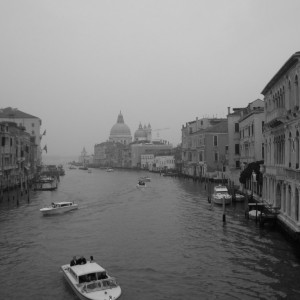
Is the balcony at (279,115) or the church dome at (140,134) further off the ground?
the church dome at (140,134)

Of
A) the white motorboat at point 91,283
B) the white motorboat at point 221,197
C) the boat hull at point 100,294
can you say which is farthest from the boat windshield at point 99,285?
the white motorboat at point 221,197

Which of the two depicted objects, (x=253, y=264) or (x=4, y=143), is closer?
(x=253, y=264)

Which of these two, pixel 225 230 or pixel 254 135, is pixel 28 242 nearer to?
pixel 225 230

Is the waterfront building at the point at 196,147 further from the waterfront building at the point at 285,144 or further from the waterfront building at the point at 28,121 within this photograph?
the waterfront building at the point at 285,144

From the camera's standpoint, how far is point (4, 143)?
48.7 metres

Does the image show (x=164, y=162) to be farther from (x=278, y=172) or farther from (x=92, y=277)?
(x=92, y=277)

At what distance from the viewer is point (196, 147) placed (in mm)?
75688

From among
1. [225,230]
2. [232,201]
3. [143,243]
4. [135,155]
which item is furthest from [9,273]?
[135,155]

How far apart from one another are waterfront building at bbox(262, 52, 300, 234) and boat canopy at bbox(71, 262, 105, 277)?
9.56 metres

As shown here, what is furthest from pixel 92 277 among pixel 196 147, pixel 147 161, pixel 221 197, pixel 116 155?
pixel 116 155

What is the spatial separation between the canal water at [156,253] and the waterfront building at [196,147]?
124ft

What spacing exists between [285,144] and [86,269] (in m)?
13.0

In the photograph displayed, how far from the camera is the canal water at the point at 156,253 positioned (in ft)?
51.3

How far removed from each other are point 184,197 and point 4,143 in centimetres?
2055
